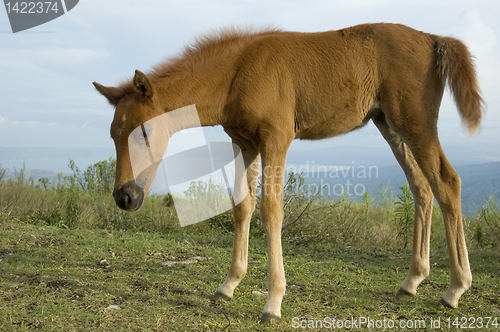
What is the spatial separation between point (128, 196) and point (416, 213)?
10.5 ft

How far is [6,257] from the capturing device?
612cm

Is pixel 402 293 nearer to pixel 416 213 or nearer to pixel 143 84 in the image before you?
pixel 416 213

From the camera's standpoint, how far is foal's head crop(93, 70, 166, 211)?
13.5ft

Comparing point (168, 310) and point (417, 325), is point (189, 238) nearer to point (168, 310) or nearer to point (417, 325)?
point (168, 310)

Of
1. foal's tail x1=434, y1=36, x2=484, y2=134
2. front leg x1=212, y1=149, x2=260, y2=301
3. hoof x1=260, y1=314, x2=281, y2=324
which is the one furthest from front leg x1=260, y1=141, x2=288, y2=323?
foal's tail x1=434, y1=36, x2=484, y2=134

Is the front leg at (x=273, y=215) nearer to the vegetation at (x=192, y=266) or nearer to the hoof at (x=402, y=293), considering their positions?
the vegetation at (x=192, y=266)

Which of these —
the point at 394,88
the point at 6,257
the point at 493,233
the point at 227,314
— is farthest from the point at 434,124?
the point at 6,257

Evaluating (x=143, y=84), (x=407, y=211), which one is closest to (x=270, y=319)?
(x=143, y=84)

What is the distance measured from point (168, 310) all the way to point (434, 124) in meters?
3.31

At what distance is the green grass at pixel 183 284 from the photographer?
4102mm

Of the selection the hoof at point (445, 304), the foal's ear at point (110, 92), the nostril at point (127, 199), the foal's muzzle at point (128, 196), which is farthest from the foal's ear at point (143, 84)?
the hoof at point (445, 304)

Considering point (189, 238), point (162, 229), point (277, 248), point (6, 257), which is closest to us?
point (277, 248)

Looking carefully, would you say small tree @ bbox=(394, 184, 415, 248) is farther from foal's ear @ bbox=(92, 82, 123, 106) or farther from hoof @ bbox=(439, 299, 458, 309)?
foal's ear @ bbox=(92, 82, 123, 106)

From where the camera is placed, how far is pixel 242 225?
487 cm
